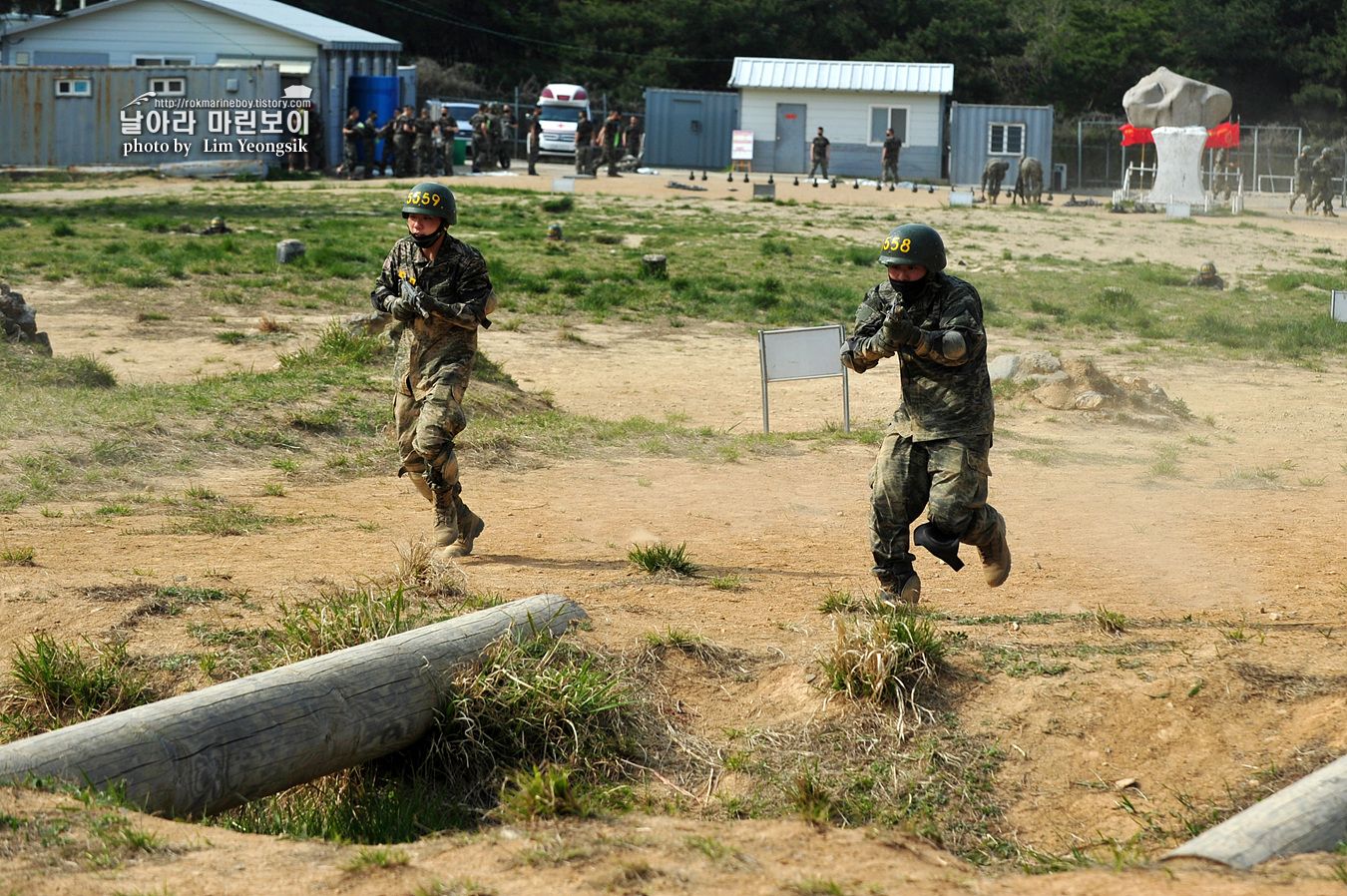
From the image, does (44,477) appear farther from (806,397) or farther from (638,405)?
(806,397)

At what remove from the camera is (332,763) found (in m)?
4.46

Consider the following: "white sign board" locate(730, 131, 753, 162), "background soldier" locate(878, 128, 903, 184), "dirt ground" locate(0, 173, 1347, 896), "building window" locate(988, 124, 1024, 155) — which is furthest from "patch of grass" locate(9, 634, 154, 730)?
"building window" locate(988, 124, 1024, 155)

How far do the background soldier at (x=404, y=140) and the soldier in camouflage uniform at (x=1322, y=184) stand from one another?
71.6 feet

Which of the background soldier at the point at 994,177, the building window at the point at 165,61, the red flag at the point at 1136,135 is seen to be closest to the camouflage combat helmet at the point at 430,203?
the background soldier at the point at 994,177

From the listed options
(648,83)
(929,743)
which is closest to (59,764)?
(929,743)

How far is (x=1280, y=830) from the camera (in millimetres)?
3688

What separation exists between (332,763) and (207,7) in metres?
34.9

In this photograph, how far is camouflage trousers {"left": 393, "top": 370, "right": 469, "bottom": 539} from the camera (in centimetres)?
691

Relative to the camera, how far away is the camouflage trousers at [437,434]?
6914mm

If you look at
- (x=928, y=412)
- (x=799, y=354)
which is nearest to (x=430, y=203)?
(x=928, y=412)

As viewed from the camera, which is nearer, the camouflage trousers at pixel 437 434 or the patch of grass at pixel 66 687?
the patch of grass at pixel 66 687

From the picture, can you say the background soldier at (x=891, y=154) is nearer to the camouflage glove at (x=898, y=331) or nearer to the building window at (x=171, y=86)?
the building window at (x=171, y=86)

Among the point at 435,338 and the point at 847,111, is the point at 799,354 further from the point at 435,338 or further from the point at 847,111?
the point at 847,111

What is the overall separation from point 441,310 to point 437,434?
2.03 ft
